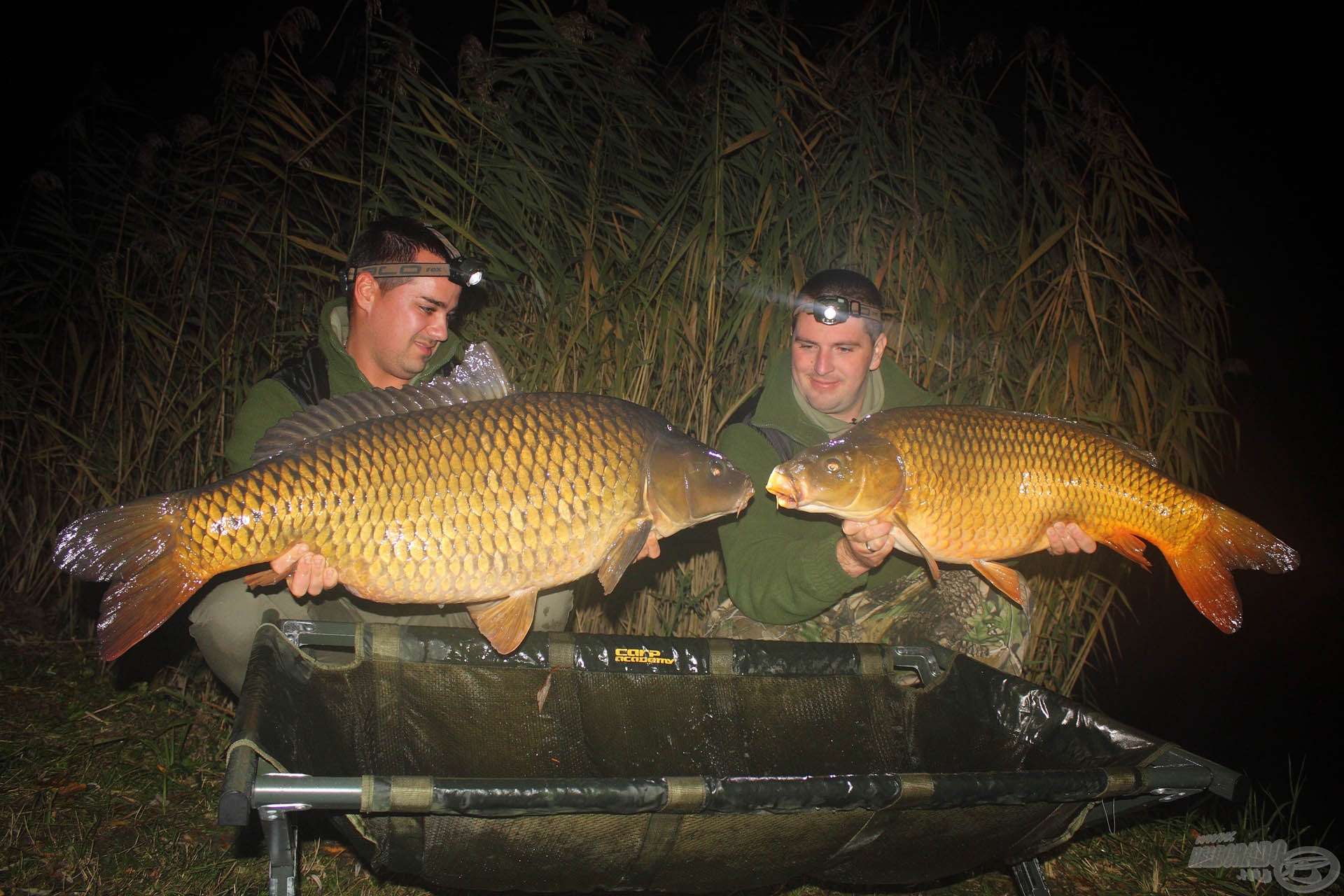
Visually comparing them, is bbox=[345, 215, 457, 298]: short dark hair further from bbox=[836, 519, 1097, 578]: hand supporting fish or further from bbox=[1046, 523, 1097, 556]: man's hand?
bbox=[1046, 523, 1097, 556]: man's hand

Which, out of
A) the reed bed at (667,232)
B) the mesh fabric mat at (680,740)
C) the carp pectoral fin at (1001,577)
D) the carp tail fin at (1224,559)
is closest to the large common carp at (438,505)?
the mesh fabric mat at (680,740)

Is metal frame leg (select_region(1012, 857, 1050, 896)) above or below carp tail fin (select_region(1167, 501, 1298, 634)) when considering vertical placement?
below

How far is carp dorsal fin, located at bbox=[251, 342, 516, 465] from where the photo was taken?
149 cm

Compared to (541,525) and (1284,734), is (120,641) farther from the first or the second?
(1284,734)

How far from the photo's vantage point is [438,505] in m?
1.40

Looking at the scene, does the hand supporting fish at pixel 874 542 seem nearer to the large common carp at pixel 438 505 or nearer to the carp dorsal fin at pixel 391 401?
the large common carp at pixel 438 505

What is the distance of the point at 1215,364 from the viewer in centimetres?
273

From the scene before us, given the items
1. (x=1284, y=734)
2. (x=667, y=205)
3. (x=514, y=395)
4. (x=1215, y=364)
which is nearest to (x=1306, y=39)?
(x=1284, y=734)

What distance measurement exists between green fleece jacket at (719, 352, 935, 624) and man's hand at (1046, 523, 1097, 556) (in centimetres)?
41

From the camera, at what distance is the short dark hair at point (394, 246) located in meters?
1.96

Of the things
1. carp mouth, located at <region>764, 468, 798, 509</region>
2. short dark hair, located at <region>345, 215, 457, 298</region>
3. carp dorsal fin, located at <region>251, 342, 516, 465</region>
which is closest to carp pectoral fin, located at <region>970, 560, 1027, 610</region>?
carp mouth, located at <region>764, 468, 798, 509</region>

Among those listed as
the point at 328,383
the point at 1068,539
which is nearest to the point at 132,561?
the point at 328,383

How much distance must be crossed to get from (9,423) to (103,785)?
76.6 inches

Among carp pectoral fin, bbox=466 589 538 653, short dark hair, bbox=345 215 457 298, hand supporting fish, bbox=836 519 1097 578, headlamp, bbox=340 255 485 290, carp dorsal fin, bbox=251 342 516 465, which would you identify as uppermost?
short dark hair, bbox=345 215 457 298
